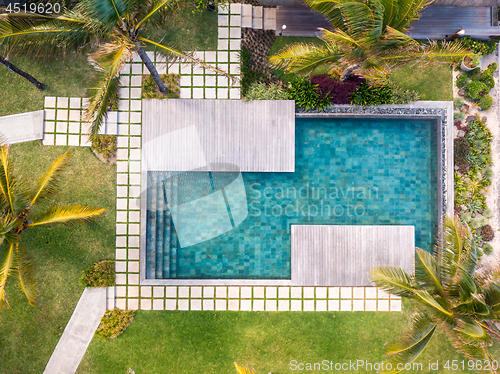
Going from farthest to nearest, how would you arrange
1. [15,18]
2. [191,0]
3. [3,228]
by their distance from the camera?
[191,0] → [3,228] → [15,18]

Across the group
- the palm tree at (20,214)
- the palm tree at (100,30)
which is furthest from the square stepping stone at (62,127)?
the palm tree at (100,30)

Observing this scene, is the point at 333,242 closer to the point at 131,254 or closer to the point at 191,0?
the point at 131,254

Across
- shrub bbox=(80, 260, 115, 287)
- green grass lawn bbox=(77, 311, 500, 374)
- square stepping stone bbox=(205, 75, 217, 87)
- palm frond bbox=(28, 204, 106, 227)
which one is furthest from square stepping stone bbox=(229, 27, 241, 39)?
green grass lawn bbox=(77, 311, 500, 374)

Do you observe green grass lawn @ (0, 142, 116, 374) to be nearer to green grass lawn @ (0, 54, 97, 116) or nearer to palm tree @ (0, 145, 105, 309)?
green grass lawn @ (0, 54, 97, 116)

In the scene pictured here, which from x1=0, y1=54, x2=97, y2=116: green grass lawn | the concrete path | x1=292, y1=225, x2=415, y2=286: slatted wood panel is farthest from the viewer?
x1=0, y1=54, x2=97, y2=116: green grass lawn

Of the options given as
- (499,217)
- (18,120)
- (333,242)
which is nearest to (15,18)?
(18,120)

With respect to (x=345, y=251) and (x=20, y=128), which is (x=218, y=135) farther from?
(x=20, y=128)

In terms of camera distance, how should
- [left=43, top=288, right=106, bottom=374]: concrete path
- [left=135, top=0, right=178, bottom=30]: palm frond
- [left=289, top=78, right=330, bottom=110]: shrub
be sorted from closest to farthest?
1. [left=135, top=0, right=178, bottom=30]: palm frond
2. [left=289, top=78, right=330, bottom=110]: shrub
3. [left=43, top=288, right=106, bottom=374]: concrete path

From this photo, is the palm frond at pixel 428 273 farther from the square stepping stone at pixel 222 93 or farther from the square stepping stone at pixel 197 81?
the square stepping stone at pixel 197 81
